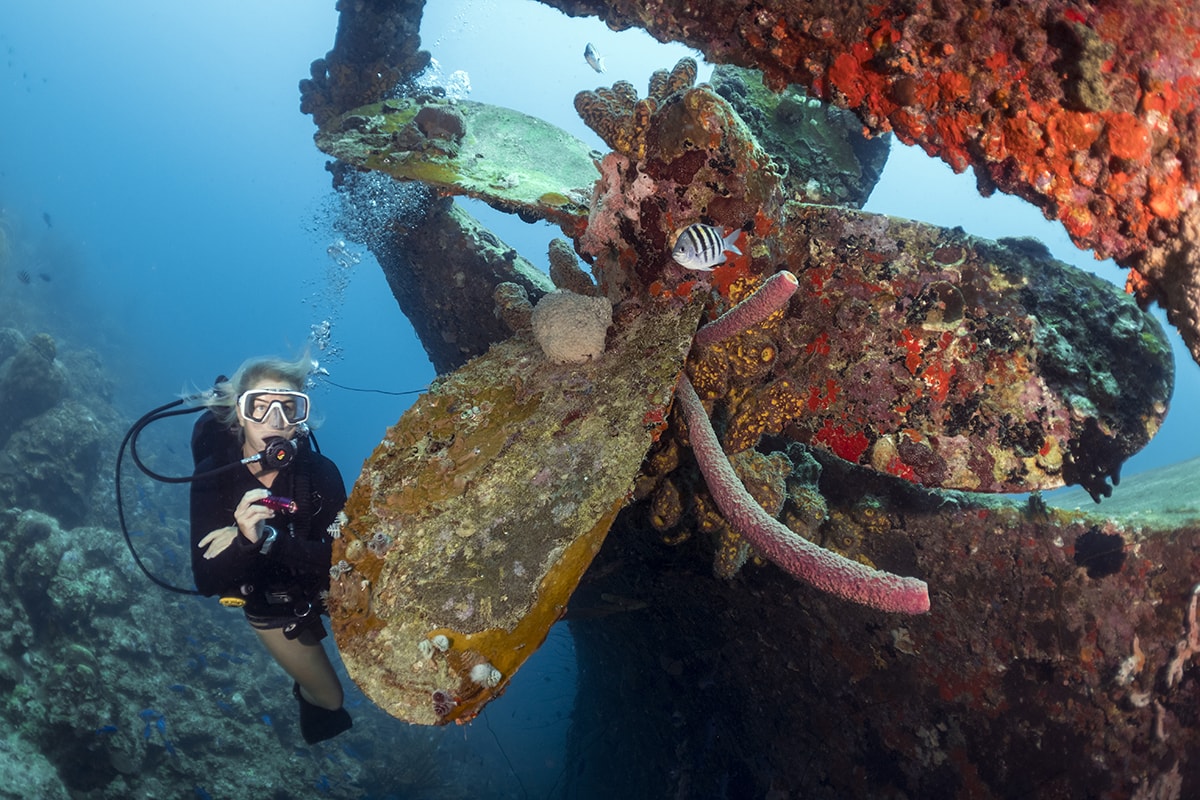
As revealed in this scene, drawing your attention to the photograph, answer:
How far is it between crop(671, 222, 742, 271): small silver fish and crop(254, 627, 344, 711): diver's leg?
13.0 ft

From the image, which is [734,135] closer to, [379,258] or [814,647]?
[814,647]

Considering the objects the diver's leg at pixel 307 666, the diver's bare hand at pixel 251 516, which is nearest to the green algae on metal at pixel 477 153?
the diver's bare hand at pixel 251 516

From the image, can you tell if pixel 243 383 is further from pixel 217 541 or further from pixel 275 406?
pixel 217 541

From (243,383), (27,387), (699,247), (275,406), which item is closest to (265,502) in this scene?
(275,406)

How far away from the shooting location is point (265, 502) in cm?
326

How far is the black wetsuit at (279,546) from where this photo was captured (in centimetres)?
334

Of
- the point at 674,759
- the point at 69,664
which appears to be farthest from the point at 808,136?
the point at 69,664

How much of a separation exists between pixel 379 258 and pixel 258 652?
43.9ft

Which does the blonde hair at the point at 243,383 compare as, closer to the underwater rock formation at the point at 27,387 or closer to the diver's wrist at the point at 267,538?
the diver's wrist at the point at 267,538

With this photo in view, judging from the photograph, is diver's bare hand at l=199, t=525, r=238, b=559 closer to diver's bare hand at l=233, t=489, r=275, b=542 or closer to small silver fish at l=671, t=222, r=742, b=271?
diver's bare hand at l=233, t=489, r=275, b=542

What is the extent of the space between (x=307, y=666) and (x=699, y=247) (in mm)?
4497

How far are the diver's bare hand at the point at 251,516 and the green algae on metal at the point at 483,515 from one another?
47.6 inches

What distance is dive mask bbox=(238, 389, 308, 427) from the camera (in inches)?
147

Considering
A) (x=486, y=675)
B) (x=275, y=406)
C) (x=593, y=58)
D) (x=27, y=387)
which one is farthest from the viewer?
(x=27, y=387)
